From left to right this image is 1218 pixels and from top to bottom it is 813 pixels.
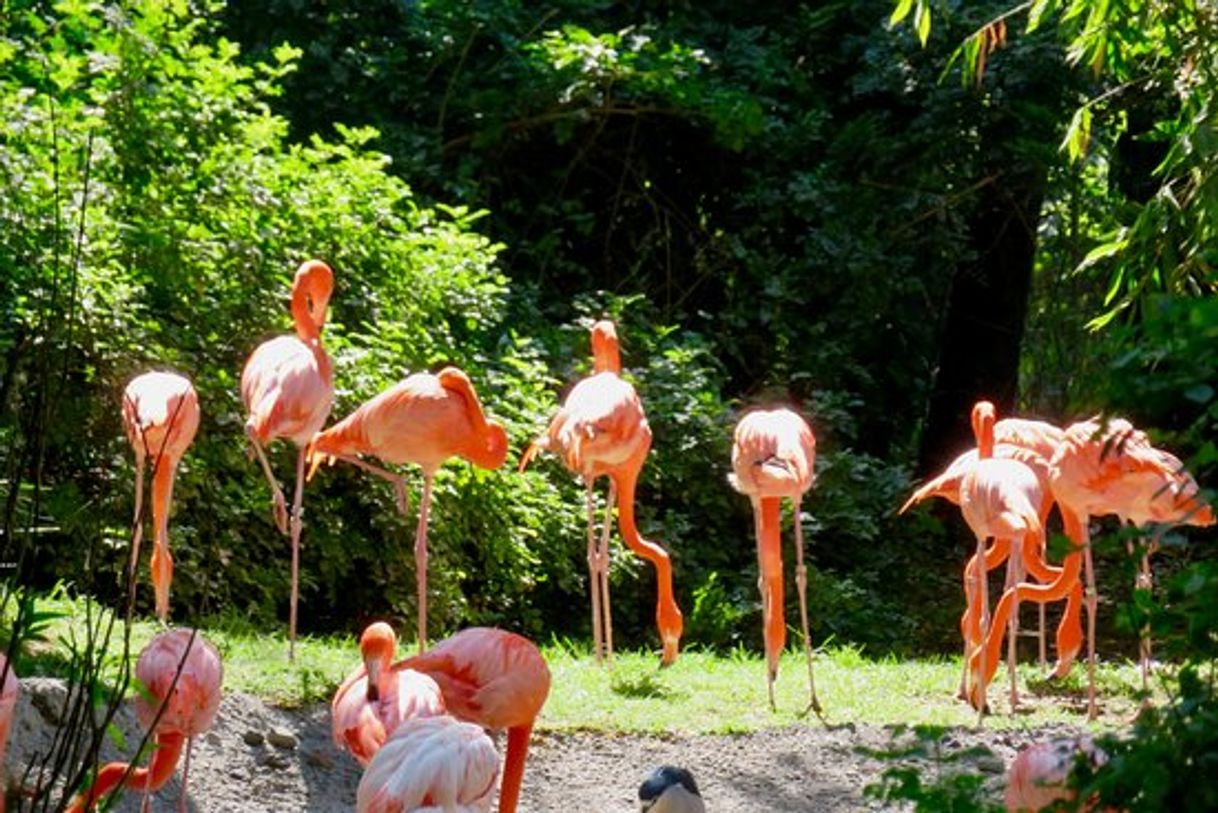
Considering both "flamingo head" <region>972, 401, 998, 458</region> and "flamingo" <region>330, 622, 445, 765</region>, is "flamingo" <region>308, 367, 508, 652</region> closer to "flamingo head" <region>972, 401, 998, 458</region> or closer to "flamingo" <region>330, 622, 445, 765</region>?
"flamingo head" <region>972, 401, 998, 458</region>

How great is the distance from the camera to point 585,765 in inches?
259

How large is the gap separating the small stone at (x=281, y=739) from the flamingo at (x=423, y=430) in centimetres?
89

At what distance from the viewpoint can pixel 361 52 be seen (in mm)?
11109

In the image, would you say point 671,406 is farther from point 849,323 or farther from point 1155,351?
point 1155,351

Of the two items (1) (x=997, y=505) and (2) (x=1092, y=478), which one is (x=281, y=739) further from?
(2) (x=1092, y=478)

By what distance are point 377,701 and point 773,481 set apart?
2.74 metres

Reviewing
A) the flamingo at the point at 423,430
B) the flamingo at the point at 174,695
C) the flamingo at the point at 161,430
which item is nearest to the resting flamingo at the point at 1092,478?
the flamingo at the point at 423,430

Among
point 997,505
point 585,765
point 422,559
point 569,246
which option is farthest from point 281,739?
point 569,246

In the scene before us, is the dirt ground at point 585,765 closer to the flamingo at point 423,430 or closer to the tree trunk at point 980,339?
the flamingo at point 423,430

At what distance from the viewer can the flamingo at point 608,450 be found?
773 centimetres

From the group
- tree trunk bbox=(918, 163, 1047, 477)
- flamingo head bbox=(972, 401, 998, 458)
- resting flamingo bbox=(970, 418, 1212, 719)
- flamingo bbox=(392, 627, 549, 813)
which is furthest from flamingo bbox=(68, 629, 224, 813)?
tree trunk bbox=(918, 163, 1047, 477)

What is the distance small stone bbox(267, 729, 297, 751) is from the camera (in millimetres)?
6285

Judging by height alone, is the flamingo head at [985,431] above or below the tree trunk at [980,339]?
below

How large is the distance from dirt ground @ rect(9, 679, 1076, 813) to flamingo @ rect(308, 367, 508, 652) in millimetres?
808
